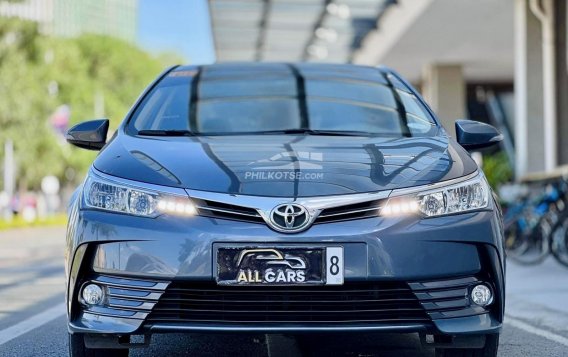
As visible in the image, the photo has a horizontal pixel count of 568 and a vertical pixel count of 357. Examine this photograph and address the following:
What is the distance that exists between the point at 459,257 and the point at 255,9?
20.6 metres

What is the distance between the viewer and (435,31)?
24375 mm

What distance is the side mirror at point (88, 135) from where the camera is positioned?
5.21m

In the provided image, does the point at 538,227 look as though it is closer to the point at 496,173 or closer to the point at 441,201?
the point at 441,201

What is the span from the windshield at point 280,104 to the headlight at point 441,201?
0.80 metres

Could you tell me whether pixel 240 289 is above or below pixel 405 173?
below

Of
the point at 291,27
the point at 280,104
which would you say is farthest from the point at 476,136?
the point at 291,27

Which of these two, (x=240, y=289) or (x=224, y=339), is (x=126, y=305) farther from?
(x=224, y=339)

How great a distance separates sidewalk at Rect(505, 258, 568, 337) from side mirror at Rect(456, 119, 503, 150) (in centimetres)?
185

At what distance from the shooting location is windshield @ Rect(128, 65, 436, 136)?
17.2 ft

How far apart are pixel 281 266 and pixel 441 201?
0.70m

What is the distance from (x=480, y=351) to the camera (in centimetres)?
435

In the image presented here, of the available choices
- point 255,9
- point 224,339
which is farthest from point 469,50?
point 224,339

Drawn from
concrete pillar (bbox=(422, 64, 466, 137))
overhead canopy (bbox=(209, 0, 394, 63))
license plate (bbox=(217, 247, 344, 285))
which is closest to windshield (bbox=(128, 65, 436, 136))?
license plate (bbox=(217, 247, 344, 285))

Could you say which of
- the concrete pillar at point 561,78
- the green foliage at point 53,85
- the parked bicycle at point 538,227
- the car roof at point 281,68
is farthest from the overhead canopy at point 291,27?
the car roof at point 281,68
